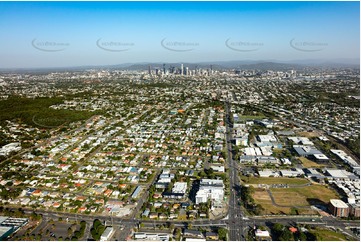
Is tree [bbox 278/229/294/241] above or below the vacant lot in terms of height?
below

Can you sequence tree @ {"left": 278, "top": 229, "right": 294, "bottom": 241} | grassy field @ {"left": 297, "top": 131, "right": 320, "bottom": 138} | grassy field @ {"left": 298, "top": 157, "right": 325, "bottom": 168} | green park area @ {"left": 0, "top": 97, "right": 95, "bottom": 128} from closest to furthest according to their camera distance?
1. tree @ {"left": 278, "top": 229, "right": 294, "bottom": 241}
2. grassy field @ {"left": 298, "top": 157, "right": 325, "bottom": 168}
3. grassy field @ {"left": 297, "top": 131, "right": 320, "bottom": 138}
4. green park area @ {"left": 0, "top": 97, "right": 95, "bottom": 128}

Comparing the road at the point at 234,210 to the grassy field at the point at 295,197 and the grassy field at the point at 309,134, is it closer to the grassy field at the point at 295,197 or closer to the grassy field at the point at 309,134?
the grassy field at the point at 295,197

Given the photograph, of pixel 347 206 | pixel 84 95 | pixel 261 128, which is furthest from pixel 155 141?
pixel 84 95

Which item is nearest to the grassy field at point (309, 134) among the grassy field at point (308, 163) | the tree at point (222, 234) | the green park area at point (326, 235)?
the grassy field at point (308, 163)

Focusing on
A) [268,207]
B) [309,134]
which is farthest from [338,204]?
[309,134]

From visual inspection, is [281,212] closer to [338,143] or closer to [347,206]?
[347,206]

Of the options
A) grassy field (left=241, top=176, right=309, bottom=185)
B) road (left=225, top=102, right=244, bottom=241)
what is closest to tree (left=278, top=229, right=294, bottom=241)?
road (left=225, top=102, right=244, bottom=241)

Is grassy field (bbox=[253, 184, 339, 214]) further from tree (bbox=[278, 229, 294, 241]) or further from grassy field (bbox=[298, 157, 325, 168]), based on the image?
grassy field (bbox=[298, 157, 325, 168])
